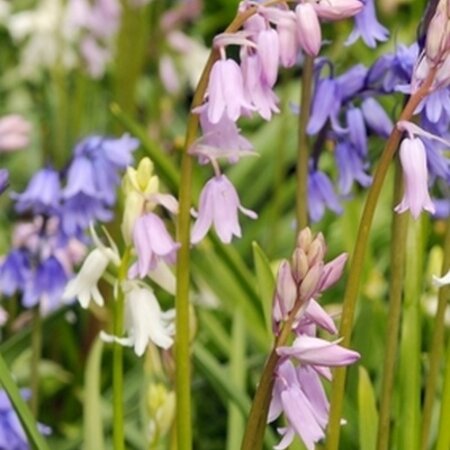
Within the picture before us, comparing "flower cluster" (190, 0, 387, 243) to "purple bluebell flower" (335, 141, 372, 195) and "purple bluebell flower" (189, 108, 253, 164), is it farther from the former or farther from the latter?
"purple bluebell flower" (335, 141, 372, 195)

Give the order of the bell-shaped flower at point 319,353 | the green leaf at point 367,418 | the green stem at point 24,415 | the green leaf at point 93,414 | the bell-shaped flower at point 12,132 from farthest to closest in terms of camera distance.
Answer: the bell-shaped flower at point 12,132 < the green leaf at point 93,414 < the green leaf at point 367,418 < the green stem at point 24,415 < the bell-shaped flower at point 319,353

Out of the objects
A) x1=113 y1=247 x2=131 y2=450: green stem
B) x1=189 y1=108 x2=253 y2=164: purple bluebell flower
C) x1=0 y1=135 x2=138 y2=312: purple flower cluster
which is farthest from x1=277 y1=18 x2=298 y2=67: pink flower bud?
x1=0 y1=135 x2=138 y2=312: purple flower cluster

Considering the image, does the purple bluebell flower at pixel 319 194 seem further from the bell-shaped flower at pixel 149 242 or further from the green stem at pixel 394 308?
the bell-shaped flower at pixel 149 242

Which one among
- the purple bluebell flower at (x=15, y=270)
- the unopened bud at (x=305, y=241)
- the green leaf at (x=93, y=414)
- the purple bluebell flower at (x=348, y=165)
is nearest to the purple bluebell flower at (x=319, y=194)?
the purple bluebell flower at (x=348, y=165)

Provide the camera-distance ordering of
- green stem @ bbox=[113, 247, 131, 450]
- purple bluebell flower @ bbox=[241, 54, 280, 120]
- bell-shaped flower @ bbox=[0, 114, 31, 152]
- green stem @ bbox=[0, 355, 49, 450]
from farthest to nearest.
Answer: bell-shaped flower @ bbox=[0, 114, 31, 152] < green stem @ bbox=[0, 355, 49, 450] < green stem @ bbox=[113, 247, 131, 450] < purple bluebell flower @ bbox=[241, 54, 280, 120]

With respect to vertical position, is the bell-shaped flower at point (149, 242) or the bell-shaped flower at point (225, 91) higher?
the bell-shaped flower at point (225, 91)

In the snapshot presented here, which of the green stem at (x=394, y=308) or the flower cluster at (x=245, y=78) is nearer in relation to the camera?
the flower cluster at (x=245, y=78)

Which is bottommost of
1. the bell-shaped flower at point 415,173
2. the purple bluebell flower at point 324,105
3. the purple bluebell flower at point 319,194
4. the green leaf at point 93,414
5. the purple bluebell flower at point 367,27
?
the green leaf at point 93,414
